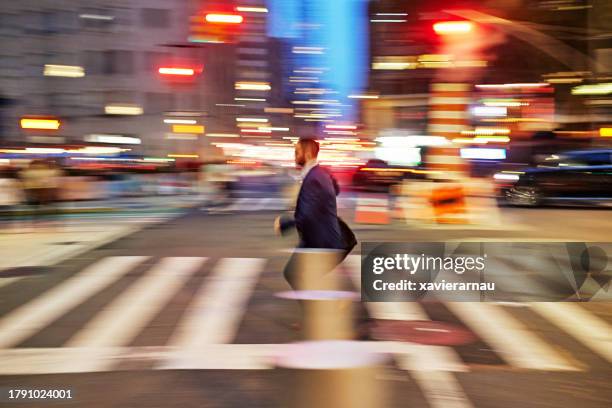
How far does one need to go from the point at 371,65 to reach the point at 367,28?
6.99 meters

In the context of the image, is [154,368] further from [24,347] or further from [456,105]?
[456,105]

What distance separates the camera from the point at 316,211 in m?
6.11

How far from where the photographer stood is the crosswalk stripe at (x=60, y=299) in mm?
6949

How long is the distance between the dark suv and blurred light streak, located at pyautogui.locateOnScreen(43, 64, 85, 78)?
52459 millimetres

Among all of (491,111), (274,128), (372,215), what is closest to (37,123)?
(491,111)

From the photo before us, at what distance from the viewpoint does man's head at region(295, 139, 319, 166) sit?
616 centimetres

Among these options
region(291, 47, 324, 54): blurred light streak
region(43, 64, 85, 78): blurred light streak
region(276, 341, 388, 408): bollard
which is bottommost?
region(276, 341, 388, 408): bollard

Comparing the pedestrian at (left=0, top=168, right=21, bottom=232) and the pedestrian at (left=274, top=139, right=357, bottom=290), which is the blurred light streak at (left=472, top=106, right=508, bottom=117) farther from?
the pedestrian at (left=274, top=139, right=357, bottom=290)

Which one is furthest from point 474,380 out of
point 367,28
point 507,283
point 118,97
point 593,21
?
point 367,28

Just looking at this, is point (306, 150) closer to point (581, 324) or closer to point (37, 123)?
point (581, 324)

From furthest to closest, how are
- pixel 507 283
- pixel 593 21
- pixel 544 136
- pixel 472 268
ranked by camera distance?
1. pixel 544 136
2. pixel 593 21
3. pixel 472 268
4. pixel 507 283

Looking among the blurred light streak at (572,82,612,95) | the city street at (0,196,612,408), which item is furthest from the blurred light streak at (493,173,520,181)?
the blurred light streak at (572,82,612,95)

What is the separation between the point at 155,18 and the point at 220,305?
62.6m

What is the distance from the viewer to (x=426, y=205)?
1698 centimetres
